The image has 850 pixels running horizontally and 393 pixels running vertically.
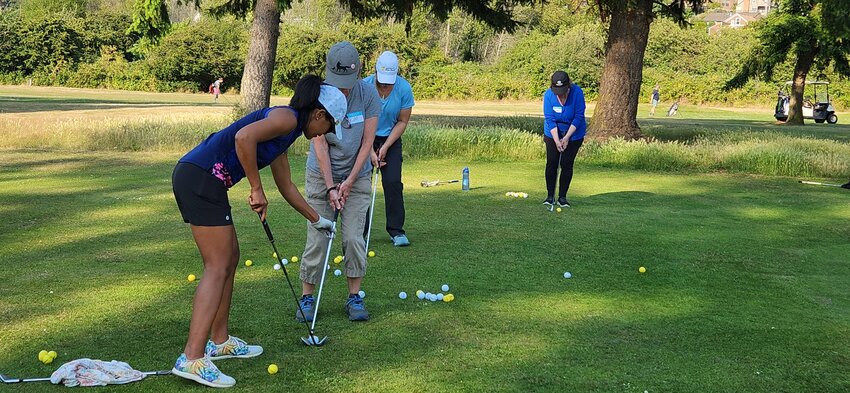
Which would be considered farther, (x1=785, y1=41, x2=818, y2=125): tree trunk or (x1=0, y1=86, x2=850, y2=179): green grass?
(x1=785, y1=41, x2=818, y2=125): tree trunk

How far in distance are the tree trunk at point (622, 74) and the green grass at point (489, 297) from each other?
913cm

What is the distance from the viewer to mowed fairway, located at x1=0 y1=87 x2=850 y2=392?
5.48 metres

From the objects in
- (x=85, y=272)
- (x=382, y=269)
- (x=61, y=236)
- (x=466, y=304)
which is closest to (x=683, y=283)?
(x=466, y=304)

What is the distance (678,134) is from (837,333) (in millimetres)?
19241

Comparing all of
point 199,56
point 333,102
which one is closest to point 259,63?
point 333,102

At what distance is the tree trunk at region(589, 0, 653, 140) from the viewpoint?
22328 mm

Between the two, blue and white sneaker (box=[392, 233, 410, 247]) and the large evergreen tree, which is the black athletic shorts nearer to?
blue and white sneaker (box=[392, 233, 410, 247])

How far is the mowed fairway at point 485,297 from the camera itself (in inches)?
216

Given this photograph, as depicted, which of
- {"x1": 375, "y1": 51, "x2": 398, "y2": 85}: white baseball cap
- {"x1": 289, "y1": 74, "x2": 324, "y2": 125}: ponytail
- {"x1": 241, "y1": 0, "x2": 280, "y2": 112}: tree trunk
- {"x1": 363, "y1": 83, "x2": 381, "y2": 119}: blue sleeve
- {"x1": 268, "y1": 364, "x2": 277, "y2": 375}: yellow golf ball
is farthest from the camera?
{"x1": 241, "y1": 0, "x2": 280, "y2": 112}: tree trunk

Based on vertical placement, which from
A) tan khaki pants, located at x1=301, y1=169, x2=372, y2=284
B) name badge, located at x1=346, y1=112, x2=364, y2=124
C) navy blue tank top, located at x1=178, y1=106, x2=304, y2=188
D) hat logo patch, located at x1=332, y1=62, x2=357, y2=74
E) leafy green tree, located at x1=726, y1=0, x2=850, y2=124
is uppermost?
leafy green tree, located at x1=726, y1=0, x2=850, y2=124

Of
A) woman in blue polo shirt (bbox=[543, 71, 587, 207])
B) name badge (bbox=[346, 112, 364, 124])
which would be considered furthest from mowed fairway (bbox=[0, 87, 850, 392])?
name badge (bbox=[346, 112, 364, 124])

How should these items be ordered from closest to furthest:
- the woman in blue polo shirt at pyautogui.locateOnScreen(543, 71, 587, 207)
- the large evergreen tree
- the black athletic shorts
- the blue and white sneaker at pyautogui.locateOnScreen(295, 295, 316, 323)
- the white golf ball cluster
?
the black athletic shorts, the blue and white sneaker at pyautogui.locateOnScreen(295, 295, 316, 323), the white golf ball cluster, the woman in blue polo shirt at pyautogui.locateOnScreen(543, 71, 587, 207), the large evergreen tree

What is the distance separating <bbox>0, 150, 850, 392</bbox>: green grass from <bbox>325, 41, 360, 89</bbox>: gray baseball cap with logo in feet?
5.79

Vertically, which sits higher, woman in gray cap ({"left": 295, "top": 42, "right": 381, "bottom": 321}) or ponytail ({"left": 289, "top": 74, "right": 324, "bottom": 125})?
ponytail ({"left": 289, "top": 74, "right": 324, "bottom": 125})
